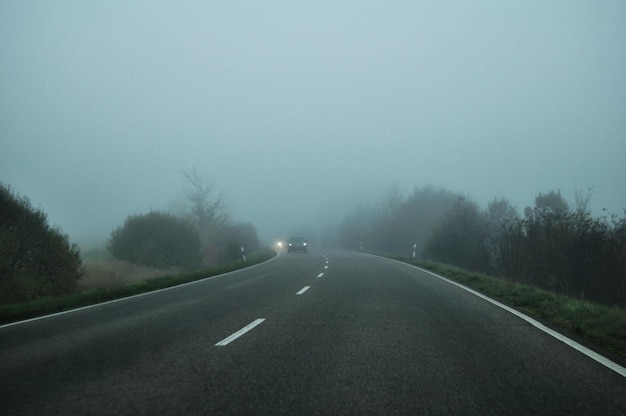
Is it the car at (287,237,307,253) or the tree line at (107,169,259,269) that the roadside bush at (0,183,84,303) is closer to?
the tree line at (107,169,259,269)

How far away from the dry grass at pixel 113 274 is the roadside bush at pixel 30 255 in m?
1.27

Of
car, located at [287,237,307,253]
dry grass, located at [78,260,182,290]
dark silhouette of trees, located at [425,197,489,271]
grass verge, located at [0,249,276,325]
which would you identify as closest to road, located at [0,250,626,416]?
grass verge, located at [0,249,276,325]

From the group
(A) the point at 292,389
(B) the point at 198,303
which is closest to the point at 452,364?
(A) the point at 292,389

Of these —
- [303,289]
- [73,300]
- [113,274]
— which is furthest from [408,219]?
[73,300]

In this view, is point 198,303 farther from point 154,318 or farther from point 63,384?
point 63,384

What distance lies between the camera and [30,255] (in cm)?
1452

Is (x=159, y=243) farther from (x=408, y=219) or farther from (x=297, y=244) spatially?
(x=408, y=219)

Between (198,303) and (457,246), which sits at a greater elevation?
(457,246)

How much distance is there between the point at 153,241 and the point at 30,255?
43.8ft

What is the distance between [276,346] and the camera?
558cm

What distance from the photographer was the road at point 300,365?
11.9 feet

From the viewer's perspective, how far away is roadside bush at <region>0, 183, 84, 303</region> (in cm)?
1328

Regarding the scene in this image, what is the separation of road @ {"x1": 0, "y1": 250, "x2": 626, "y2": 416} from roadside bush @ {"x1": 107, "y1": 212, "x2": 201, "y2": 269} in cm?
2003

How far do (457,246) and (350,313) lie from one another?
24.1 meters
